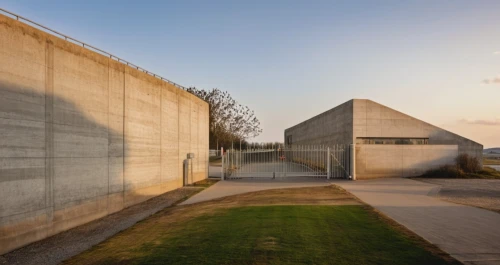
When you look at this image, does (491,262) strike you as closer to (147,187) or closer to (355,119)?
(147,187)

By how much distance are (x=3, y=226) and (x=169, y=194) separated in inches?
399

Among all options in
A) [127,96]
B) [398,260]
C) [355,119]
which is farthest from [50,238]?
[355,119]

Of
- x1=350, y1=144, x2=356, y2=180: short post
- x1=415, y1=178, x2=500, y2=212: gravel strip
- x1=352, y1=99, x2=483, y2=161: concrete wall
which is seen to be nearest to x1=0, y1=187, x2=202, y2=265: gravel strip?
x1=415, y1=178, x2=500, y2=212: gravel strip

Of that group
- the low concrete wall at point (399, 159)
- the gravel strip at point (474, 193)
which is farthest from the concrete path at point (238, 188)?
the gravel strip at point (474, 193)

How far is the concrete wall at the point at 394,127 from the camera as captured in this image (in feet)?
79.6

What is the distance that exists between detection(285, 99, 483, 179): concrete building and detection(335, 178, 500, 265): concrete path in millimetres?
6150

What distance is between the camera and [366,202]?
13500 mm

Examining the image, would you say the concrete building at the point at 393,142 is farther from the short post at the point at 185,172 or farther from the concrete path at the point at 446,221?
the short post at the point at 185,172

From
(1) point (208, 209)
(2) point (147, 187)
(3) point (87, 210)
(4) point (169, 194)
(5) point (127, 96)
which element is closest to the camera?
(3) point (87, 210)

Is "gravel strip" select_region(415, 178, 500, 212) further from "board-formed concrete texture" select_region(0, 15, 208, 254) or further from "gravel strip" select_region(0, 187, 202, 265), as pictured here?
"board-formed concrete texture" select_region(0, 15, 208, 254)

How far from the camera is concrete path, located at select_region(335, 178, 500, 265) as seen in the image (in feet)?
23.0

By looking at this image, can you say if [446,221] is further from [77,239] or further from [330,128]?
[330,128]

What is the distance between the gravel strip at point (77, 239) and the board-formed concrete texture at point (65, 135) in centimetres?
28

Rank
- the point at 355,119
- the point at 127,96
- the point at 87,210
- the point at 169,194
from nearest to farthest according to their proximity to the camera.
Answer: the point at 87,210
the point at 127,96
the point at 169,194
the point at 355,119
